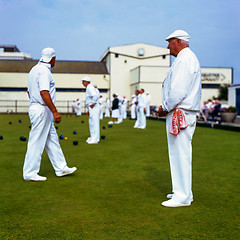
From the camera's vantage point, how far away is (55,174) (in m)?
5.54

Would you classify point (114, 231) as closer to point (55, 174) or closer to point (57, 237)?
point (57, 237)

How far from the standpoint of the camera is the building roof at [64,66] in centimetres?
4616

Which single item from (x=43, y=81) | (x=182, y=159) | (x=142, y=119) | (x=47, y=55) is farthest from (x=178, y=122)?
(x=142, y=119)

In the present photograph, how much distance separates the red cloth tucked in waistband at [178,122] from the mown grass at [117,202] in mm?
906

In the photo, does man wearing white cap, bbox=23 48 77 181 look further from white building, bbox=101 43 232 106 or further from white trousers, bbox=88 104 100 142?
white building, bbox=101 43 232 106

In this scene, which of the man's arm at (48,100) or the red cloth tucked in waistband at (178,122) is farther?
the man's arm at (48,100)

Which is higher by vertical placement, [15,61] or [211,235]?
[15,61]

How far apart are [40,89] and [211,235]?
122 inches

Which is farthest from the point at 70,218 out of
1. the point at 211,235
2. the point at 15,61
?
the point at 15,61

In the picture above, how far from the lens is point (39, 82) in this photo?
4824 millimetres

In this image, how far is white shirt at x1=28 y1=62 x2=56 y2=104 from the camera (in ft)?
15.8

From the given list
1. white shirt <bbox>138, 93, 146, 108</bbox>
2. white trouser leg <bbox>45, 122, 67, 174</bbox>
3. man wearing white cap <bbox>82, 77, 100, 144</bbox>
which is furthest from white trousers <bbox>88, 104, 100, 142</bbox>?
white shirt <bbox>138, 93, 146, 108</bbox>

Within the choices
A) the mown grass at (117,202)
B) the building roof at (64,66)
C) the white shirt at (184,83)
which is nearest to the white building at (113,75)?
the building roof at (64,66)

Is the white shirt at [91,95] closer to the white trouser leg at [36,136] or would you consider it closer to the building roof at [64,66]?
the white trouser leg at [36,136]
